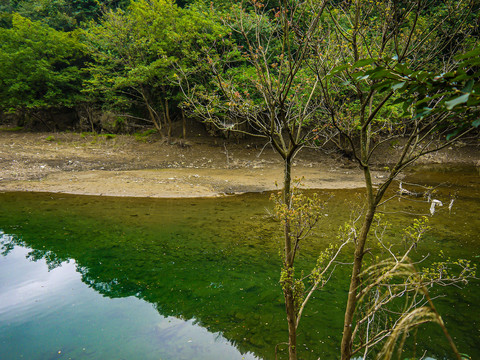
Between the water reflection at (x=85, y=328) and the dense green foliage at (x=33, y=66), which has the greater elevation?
the dense green foliage at (x=33, y=66)

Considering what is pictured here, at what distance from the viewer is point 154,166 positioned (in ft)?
61.2

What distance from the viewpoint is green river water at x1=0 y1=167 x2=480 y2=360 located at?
4.72 meters

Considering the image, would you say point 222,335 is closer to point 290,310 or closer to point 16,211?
point 290,310

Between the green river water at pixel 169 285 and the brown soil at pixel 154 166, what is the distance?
2.82 meters

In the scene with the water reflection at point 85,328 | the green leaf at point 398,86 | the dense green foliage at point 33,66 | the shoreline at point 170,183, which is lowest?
the water reflection at point 85,328

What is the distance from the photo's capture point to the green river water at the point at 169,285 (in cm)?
472

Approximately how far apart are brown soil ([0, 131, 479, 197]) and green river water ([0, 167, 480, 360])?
282cm

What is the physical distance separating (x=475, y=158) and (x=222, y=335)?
Answer: 79.5 feet

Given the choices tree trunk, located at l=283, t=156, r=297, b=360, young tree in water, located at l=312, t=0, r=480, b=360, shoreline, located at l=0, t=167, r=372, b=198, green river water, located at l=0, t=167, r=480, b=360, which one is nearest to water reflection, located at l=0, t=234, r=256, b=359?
green river water, located at l=0, t=167, r=480, b=360

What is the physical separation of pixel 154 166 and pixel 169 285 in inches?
521

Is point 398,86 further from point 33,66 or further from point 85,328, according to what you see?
point 33,66

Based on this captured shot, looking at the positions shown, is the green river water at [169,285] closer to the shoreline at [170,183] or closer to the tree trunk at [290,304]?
the tree trunk at [290,304]

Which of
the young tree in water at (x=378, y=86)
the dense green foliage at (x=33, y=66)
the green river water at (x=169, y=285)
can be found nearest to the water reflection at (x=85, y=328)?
the green river water at (x=169, y=285)

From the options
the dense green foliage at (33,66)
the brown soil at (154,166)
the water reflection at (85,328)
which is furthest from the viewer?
the dense green foliage at (33,66)
